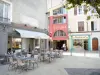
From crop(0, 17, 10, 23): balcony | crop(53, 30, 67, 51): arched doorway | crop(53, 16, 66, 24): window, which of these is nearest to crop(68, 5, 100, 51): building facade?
crop(53, 16, 66, 24): window

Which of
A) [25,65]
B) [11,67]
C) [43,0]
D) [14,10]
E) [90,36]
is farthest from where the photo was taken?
[90,36]

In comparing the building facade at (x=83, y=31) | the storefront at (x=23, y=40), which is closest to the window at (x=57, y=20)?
the building facade at (x=83, y=31)

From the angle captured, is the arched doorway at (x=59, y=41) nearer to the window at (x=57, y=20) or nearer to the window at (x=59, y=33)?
the window at (x=59, y=33)

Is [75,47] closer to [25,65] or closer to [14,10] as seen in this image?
[14,10]

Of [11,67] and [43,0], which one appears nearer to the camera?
[11,67]

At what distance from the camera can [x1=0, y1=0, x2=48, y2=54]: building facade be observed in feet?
47.2

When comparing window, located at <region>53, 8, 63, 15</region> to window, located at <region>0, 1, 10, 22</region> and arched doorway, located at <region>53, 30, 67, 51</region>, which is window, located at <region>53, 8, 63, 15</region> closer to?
arched doorway, located at <region>53, 30, 67, 51</region>

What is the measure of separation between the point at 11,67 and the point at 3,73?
5.67 ft

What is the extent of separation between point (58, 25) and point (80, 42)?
711 centimetres

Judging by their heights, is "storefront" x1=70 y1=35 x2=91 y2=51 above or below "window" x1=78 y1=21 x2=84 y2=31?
below

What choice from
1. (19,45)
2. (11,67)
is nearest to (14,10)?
(19,45)

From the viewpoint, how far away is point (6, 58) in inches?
529

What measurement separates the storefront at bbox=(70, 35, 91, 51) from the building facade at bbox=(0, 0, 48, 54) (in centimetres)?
1128

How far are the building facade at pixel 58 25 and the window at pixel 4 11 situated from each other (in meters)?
20.2
